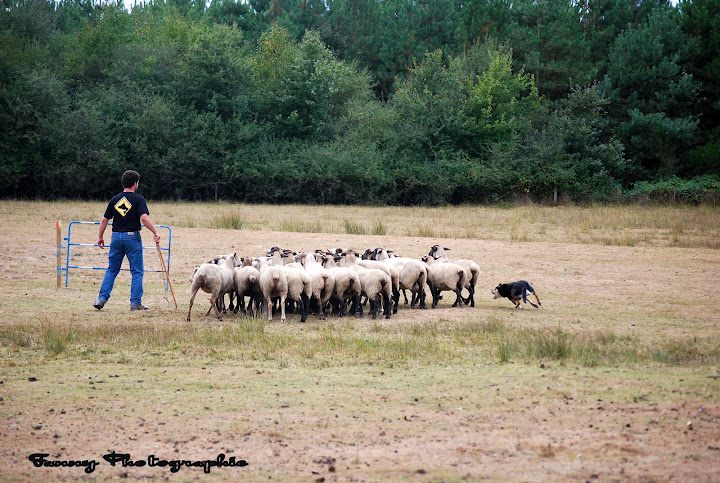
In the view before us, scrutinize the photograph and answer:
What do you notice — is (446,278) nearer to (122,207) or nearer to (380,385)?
(122,207)

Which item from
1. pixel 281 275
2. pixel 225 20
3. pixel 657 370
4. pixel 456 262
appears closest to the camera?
pixel 657 370

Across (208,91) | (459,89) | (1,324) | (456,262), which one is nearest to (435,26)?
(459,89)

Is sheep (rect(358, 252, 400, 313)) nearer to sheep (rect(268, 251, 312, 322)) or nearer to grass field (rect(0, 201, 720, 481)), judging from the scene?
grass field (rect(0, 201, 720, 481))

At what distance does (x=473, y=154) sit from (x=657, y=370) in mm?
41001

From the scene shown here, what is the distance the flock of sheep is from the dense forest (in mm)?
30248

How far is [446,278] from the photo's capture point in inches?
635

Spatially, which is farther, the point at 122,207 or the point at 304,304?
the point at 304,304

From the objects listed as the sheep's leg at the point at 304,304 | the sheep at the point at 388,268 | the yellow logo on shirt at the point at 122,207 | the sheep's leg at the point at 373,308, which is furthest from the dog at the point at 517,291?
the yellow logo on shirt at the point at 122,207

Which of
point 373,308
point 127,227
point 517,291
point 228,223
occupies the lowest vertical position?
point 373,308

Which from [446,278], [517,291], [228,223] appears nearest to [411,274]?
[446,278]

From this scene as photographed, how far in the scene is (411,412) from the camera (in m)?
8.38

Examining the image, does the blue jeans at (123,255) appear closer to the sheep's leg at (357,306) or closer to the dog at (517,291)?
the sheep's leg at (357,306)

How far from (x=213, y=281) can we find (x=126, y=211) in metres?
2.02

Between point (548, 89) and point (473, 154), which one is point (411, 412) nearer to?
point (473, 154)
